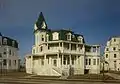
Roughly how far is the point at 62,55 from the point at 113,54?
3633 centimetres

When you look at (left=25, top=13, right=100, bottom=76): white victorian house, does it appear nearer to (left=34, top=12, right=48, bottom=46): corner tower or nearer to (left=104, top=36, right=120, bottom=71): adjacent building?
(left=34, top=12, right=48, bottom=46): corner tower

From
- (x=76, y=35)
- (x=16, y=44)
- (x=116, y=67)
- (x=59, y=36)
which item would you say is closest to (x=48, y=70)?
(x=59, y=36)

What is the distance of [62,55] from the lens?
5475cm

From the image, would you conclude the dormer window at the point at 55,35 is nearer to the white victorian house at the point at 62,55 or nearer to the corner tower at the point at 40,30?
the white victorian house at the point at 62,55

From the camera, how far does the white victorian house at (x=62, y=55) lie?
5450cm

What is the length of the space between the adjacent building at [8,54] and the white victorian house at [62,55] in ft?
35.6

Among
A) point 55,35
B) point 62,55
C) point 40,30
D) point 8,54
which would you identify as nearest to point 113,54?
point 40,30

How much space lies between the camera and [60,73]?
51.5 m

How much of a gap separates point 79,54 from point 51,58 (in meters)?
7.17

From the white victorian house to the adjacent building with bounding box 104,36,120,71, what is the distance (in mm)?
23078

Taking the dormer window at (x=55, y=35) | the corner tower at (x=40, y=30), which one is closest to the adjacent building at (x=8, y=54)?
the corner tower at (x=40, y=30)

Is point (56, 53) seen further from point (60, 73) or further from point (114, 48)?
point (114, 48)

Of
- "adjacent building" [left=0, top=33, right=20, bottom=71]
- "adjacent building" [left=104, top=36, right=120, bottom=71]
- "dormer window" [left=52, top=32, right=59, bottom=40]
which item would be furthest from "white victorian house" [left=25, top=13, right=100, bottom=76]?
"adjacent building" [left=104, top=36, right=120, bottom=71]

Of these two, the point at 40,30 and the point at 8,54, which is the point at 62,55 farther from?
the point at 8,54
